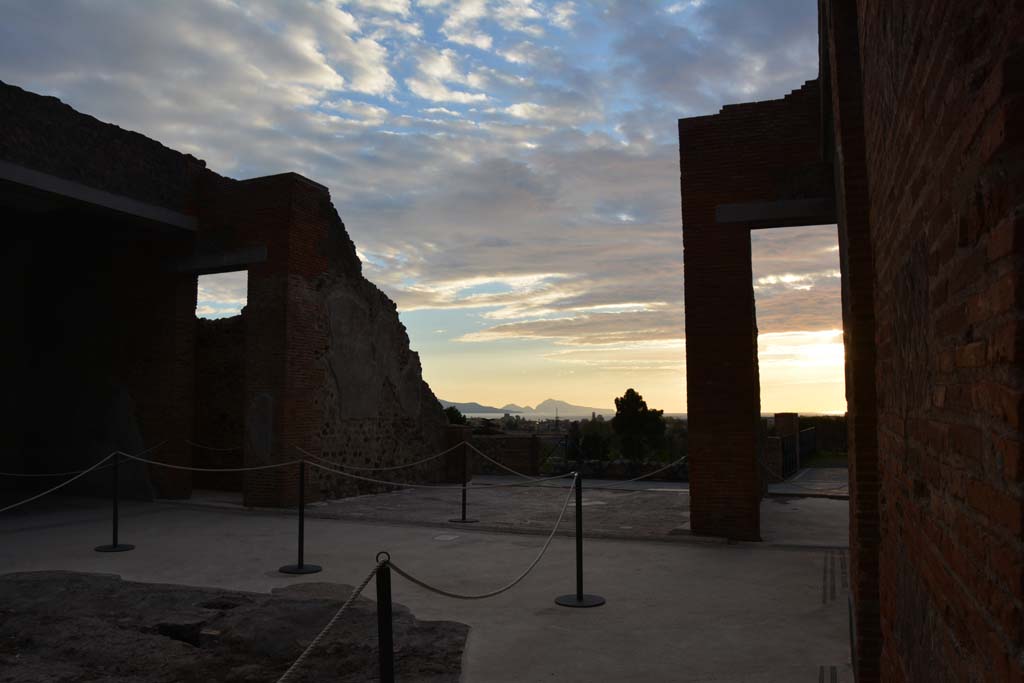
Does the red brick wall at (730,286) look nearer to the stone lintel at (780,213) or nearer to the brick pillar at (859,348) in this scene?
the stone lintel at (780,213)

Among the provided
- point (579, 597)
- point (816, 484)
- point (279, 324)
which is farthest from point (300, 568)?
point (816, 484)

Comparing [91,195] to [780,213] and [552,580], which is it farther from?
[780,213]

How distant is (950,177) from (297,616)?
472 centimetres

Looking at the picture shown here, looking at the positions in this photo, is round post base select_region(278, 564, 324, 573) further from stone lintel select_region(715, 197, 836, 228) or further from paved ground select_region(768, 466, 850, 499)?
paved ground select_region(768, 466, 850, 499)

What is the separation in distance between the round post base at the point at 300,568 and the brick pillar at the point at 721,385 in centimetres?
425

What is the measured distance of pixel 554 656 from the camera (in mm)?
4543

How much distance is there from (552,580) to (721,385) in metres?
3.36

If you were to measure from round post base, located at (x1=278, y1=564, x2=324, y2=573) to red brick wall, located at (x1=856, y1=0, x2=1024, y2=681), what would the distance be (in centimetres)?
530

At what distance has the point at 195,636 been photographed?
4.94 meters

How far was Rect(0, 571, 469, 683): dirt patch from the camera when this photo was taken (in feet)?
13.9

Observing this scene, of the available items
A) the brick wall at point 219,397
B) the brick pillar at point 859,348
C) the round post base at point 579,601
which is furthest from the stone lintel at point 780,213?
the brick wall at point 219,397

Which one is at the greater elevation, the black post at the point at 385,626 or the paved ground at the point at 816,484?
the black post at the point at 385,626

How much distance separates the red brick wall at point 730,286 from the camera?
8.52 meters

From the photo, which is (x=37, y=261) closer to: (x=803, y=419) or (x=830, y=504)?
(x=830, y=504)
